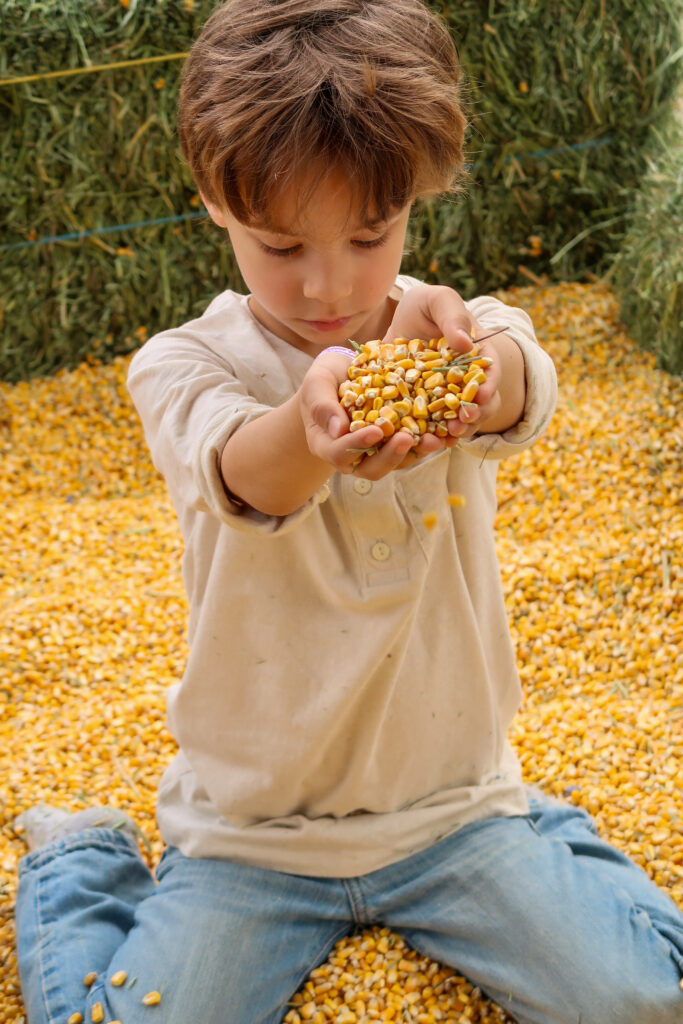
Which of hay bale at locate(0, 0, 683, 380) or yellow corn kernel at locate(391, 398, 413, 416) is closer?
yellow corn kernel at locate(391, 398, 413, 416)

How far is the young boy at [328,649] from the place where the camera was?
121 cm

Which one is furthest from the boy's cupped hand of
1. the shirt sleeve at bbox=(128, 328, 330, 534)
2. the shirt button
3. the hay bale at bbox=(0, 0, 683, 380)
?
the hay bale at bbox=(0, 0, 683, 380)

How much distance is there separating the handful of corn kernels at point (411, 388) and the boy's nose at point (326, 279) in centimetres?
12

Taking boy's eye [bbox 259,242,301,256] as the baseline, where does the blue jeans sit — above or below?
below

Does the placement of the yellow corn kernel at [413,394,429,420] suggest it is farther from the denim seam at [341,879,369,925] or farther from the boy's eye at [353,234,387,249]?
the denim seam at [341,879,369,925]

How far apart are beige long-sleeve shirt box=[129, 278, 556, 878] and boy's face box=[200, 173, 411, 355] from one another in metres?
0.11

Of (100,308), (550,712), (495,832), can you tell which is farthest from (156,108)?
(495,832)

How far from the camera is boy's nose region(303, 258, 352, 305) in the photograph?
1.23 m

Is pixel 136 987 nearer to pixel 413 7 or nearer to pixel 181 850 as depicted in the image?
pixel 181 850

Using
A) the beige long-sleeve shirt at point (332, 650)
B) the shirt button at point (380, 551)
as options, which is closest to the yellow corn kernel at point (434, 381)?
the beige long-sleeve shirt at point (332, 650)

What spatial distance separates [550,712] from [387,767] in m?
0.63

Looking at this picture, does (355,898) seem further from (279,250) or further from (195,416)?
(279,250)

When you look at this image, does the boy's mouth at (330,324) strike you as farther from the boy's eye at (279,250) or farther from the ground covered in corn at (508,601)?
the ground covered in corn at (508,601)

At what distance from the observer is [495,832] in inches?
61.1
